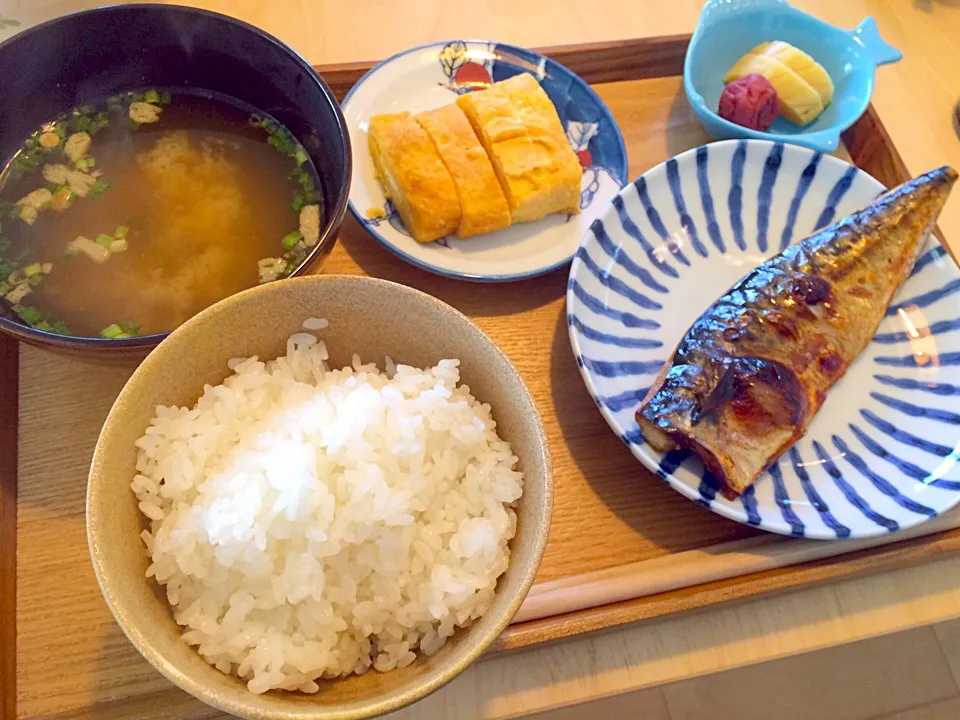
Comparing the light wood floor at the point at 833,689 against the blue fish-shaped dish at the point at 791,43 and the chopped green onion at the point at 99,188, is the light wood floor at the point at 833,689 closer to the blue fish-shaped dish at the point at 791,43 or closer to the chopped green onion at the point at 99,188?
the blue fish-shaped dish at the point at 791,43

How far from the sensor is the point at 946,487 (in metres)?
1.29

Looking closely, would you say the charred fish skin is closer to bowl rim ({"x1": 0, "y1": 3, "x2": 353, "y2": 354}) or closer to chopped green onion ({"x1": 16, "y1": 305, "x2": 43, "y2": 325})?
bowl rim ({"x1": 0, "y1": 3, "x2": 353, "y2": 354})

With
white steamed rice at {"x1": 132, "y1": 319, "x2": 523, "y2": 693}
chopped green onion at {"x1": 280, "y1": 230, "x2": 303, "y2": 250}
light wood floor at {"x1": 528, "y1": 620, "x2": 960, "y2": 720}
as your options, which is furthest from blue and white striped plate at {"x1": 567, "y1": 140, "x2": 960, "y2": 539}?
light wood floor at {"x1": 528, "y1": 620, "x2": 960, "y2": 720}

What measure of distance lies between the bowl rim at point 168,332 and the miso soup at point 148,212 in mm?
87

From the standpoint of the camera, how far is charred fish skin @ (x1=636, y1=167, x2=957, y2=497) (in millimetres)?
1238

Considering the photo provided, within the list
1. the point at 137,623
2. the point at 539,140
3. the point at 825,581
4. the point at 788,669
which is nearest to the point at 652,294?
the point at 539,140

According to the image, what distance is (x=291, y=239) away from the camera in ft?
4.47

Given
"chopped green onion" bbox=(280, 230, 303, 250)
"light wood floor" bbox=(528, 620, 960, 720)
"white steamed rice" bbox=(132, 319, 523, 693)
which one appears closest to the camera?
"white steamed rice" bbox=(132, 319, 523, 693)

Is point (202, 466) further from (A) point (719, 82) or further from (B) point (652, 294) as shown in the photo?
(A) point (719, 82)

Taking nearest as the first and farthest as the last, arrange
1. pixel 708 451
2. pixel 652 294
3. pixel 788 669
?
pixel 708 451 < pixel 652 294 < pixel 788 669

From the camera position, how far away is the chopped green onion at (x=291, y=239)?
1354 millimetres

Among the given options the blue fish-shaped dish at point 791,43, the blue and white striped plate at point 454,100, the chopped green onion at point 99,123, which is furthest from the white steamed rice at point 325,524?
the blue fish-shaped dish at point 791,43

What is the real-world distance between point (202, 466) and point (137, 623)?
226 millimetres

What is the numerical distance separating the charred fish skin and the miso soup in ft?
2.49
